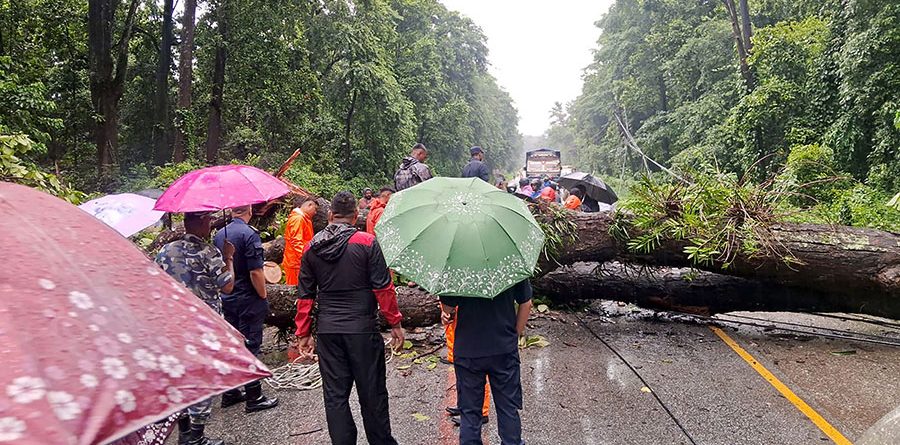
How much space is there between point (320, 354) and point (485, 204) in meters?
1.55

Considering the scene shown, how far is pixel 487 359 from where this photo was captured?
3.41 m

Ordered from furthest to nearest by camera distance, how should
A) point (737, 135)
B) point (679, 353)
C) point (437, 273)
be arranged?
point (737, 135) < point (679, 353) < point (437, 273)

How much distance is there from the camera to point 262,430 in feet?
14.3

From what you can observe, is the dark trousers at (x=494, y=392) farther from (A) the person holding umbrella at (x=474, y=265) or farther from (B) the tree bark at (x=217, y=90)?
(B) the tree bark at (x=217, y=90)

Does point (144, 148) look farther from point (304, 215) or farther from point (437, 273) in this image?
point (437, 273)

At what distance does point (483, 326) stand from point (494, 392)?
1.61ft

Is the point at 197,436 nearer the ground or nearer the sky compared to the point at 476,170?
nearer the ground

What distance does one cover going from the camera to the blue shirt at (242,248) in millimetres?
4387

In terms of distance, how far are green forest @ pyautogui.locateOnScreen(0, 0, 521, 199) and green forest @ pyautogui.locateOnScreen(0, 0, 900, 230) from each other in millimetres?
73

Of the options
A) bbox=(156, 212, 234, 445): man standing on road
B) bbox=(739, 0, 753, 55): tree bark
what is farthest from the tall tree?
bbox=(739, 0, 753, 55): tree bark

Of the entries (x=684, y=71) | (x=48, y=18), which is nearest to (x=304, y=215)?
(x=48, y=18)

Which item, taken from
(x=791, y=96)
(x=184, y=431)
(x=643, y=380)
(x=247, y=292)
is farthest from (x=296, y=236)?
(x=791, y=96)

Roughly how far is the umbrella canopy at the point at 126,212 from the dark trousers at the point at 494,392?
286 centimetres

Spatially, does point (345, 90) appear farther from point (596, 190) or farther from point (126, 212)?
point (126, 212)
